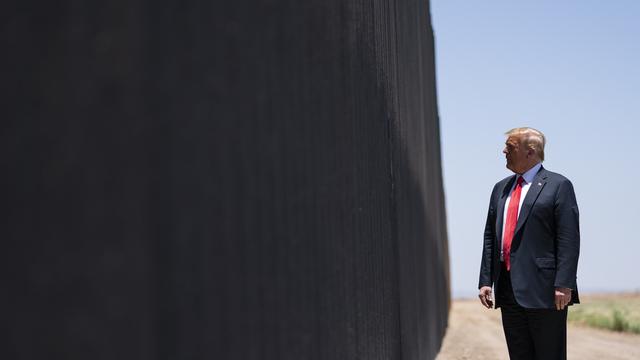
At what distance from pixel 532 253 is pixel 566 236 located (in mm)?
215

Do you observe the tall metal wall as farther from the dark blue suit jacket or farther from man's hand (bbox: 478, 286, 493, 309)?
man's hand (bbox: 478, 286, 493, 309)

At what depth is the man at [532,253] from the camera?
494cm

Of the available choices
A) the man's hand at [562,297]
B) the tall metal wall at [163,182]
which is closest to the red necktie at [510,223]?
the man's hand at [562,297]

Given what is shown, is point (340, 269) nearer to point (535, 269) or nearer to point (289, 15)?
point (289, 15)

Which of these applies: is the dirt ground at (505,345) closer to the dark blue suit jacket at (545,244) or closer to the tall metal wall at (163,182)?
the dark blue suit jacket at (545,244)

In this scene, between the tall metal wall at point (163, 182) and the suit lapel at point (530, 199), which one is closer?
the tall metal wall at point (163, 182)

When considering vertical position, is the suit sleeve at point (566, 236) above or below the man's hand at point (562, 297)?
above

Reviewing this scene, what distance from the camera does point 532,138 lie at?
5273mm

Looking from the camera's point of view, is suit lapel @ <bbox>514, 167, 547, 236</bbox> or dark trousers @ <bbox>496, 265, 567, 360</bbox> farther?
suit lapel @ <bbox>514, 167, 547, 236</bbox>

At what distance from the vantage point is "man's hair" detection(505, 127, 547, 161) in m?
5.26

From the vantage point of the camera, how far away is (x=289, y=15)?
285 centimetres

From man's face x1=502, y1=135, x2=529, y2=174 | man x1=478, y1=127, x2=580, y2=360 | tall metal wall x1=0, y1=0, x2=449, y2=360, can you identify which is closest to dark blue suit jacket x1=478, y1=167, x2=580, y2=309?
man x1=478, y1=127, x2=580, y2=360

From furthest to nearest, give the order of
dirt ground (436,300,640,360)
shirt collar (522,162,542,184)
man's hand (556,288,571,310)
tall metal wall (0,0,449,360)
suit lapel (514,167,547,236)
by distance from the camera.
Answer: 1. dirt ground (436,300,640,360)
2. shirt collar (522,162,542,184)
3. suit lapel (514,167,547,236)
4. man's hand (556,288,571,310)
5. tall metal wall (0,0,449,360)

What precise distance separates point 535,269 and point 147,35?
3.79 m
